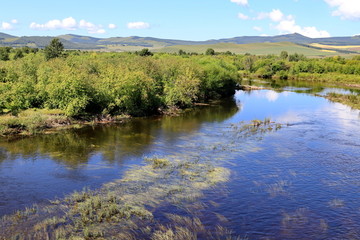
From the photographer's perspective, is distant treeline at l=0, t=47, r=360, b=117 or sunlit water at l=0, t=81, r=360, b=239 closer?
sunlit water at l=0, t=81, r=360, b=239

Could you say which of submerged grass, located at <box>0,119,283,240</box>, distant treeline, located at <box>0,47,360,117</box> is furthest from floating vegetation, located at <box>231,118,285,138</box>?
distant treeline, located at <box>0,47,360,117</box>

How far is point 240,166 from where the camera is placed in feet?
118

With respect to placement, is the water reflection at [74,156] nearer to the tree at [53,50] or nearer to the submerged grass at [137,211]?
→ the submerged grass at [137,211]

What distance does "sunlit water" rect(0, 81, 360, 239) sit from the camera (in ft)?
82.3

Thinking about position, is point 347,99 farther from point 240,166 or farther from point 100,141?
point 100,141

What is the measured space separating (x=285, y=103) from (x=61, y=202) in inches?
2667

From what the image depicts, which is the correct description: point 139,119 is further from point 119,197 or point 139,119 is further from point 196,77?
point 119,197

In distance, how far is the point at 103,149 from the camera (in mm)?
41344

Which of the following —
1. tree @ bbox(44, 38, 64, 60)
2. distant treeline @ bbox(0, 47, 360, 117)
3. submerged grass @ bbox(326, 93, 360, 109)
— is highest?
tree @ bbox(44, 38, 64, 60)

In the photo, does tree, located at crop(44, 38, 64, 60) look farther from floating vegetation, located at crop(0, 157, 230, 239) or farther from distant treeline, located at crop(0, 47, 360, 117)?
floating vegetation, located at crop(0, 157, 230, 239)

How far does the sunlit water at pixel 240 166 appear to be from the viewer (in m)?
25.1

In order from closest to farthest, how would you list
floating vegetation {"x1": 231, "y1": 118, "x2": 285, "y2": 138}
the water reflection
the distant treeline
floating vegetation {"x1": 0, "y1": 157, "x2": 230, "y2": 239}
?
floating vegetation {"x1": 0, "y1": 157, "x2": 230, "y2": 239} < the water reflection < floating vegetation {"x1": 231, "y1": 118, "x2": 285, "y2": 138} < the distant treeline

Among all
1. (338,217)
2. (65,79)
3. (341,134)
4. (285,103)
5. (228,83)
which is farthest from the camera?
(228,83)

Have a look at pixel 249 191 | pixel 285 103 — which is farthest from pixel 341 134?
pixel 285 103
